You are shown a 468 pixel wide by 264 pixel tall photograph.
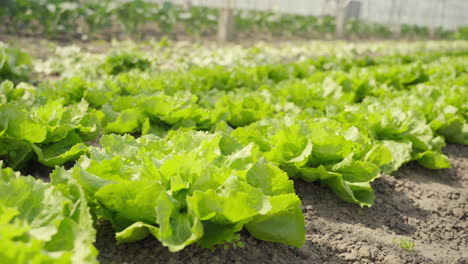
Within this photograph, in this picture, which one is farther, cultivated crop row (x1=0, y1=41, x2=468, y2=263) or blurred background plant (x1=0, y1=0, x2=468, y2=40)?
blurred background plant (x1=0, y1=0, x2=468, y2=40)

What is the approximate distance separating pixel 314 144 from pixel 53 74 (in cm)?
574

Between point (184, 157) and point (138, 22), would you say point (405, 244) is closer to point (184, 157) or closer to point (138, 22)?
point (184, 157)

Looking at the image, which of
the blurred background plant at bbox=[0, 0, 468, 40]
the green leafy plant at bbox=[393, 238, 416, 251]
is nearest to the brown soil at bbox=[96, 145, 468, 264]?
the green leafy plant at bbox=[393, 238, 416, 251]

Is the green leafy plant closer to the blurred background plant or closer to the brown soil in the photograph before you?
the brown soil

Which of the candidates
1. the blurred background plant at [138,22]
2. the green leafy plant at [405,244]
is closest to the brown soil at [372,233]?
the green leafy plant at [405,244]

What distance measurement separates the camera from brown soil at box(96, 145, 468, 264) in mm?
2139

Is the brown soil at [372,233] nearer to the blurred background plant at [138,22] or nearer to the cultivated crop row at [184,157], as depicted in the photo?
the cultivated crop row at [184,157]

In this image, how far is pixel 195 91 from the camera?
5.63 metres

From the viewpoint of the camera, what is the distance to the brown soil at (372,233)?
214cm

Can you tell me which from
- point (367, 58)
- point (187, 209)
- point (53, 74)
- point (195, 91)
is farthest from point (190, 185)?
point (367, 58)

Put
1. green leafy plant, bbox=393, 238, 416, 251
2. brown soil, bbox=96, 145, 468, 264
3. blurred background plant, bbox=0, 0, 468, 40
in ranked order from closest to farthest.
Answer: brown soil, bbox=96, 145, 468, 264 < green leafy plant, bbox=393, 238, 416, 251 < blurred background plant, bbox=0, 0, 468, 40

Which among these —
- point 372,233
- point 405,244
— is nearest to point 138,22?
point 372,233

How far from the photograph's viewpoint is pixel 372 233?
2.85 metres

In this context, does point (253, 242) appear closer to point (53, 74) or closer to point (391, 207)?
point (391, 207)
